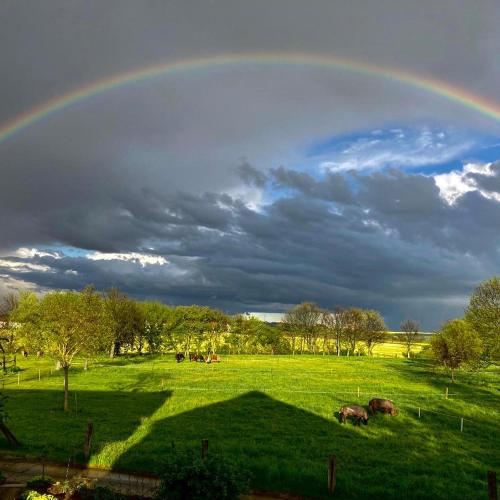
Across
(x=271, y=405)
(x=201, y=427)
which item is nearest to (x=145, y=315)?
(x=271, y=405)

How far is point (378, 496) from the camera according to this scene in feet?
55.9

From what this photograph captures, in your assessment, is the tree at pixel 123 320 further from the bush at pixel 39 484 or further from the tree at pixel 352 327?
the bush at pixel 39 484

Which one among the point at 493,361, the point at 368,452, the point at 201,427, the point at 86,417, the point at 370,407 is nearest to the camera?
the point at 368,452

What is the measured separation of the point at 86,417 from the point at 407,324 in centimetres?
11635

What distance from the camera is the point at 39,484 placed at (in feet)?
48.8

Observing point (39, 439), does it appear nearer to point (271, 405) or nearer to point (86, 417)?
point (86, 417)

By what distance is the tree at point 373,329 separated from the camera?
12950 centimetres

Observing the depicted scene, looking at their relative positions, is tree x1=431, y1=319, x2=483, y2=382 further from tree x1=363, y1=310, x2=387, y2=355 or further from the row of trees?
tree x1=363, y1=310, x2=387, y2=355

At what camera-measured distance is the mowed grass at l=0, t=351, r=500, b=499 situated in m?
19.0

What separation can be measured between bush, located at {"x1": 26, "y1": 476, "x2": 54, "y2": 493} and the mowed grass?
428 centimetres

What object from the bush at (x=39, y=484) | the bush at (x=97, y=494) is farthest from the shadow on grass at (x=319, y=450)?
the bush at (x=39, y=484)

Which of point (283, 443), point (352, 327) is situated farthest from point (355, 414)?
point (352, 327)

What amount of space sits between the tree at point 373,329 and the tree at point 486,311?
7265 cm

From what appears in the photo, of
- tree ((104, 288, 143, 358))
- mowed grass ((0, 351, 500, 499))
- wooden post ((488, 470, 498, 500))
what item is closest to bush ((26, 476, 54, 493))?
mowed grass ((0, 351, 500, 499))
